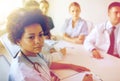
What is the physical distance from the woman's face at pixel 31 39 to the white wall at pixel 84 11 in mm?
329

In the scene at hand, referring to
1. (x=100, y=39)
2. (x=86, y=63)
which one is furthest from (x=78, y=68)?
(x=100, y=39)

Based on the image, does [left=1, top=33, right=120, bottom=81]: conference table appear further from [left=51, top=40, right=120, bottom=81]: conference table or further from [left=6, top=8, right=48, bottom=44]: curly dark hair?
[left=6, top=8, right=48, bottom=44]: curly dark hair

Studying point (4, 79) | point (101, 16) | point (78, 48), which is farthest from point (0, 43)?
point (101, 16)

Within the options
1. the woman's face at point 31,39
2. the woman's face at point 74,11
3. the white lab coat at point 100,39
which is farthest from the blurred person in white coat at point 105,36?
the woman's face at point 31,39

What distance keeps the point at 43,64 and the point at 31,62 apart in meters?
0.06

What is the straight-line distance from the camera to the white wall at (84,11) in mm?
974

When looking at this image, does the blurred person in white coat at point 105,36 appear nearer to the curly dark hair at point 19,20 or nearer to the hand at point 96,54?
the hand at point 96,54

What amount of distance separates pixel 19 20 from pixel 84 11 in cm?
40

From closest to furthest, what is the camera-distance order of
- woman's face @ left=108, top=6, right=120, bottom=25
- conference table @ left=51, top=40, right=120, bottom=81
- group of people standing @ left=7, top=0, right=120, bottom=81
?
1. group of people standing @ left=7, top=0, right=120, bottom=81
2. conference table @ left=51, top=40, right=120, bottom=81
3. woman's face @ left=108, top=6, right=120, bottom=25

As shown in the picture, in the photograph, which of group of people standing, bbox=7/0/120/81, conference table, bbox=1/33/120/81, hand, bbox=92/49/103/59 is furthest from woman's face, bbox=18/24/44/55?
hand, bbox=92/49/103/59

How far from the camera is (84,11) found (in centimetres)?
102

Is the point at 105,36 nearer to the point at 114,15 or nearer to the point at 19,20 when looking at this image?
the point at 114,15

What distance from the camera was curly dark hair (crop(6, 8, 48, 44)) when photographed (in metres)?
0.69

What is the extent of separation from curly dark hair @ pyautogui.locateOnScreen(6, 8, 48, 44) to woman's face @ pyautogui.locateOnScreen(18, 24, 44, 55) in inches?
0.5
